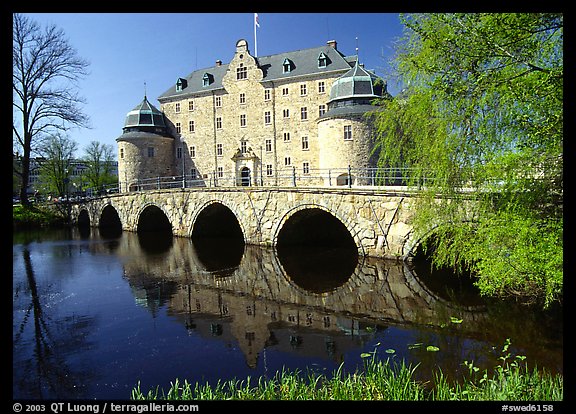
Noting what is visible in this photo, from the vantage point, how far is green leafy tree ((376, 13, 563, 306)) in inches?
233

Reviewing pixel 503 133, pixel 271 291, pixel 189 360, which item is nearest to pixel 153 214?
pixel 271 291

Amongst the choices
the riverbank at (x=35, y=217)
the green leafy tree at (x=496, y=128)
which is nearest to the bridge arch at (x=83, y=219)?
the riverbank at (x=35, y=217)

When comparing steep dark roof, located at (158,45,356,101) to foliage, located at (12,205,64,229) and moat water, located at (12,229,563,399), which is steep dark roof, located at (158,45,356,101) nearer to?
foliage, located at (12,205,64,229)

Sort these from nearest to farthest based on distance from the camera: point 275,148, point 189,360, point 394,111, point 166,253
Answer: point 189,360 < point 394,111 < point 166,253 < point 275,148

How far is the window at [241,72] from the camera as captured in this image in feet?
109

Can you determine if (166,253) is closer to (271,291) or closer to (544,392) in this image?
(271,291)

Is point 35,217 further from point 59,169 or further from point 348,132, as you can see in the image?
point 348,132

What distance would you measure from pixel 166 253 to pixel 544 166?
15995 millimetres

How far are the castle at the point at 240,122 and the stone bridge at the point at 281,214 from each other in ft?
15.1

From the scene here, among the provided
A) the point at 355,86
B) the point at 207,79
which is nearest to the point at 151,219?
the point at 207,79

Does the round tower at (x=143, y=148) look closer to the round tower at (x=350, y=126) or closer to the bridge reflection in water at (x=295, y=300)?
the round tower at (x=350, y=126)

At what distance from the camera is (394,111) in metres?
9.25

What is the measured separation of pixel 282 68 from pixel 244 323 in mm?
27428
